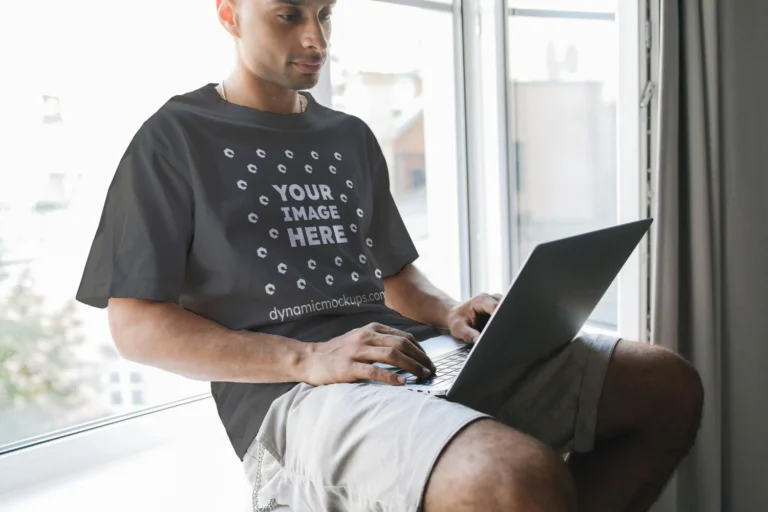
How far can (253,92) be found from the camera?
1.27 m

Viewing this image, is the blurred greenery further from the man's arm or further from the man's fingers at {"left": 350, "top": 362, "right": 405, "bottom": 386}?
the man's fingers at {"left": 350, "top": 362, "right": 405, "bottom": 386}

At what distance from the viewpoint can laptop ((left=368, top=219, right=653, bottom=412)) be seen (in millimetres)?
853

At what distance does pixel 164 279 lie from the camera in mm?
1032

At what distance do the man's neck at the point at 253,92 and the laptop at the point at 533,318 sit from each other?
21.1 inches

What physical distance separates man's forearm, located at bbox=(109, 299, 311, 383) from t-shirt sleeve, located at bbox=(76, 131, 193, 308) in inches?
1.3

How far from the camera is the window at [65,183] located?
4.70ft

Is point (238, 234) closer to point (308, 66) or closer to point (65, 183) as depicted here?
point (308, 66)

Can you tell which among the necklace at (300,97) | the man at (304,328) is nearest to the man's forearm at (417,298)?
the man at (304,328)

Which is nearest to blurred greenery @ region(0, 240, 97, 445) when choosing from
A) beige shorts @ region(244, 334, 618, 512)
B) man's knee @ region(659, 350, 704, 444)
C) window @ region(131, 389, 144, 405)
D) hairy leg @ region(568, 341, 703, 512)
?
window @ region(131, 389, 144, 405)

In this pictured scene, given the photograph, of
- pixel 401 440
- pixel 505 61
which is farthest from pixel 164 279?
pixel 505 61

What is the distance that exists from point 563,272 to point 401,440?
12.5 inches

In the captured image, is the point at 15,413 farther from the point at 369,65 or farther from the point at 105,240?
the point at 369,65

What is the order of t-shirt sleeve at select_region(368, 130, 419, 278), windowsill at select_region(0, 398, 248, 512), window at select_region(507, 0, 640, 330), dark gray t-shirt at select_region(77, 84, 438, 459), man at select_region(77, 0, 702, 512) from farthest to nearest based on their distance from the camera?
window at select_region(507, 0, 640, 330) → t-shirt sleeve at select_region(368, 130, 419, 278) → windowsill at select_region(0, 398, 248, 512) → dark gray t-shirt at select_region(77, 84, 438, 459) → man at select_region(77, 0, 702, 512)

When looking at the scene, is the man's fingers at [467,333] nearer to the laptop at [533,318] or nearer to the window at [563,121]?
the laptop at [533,318]
